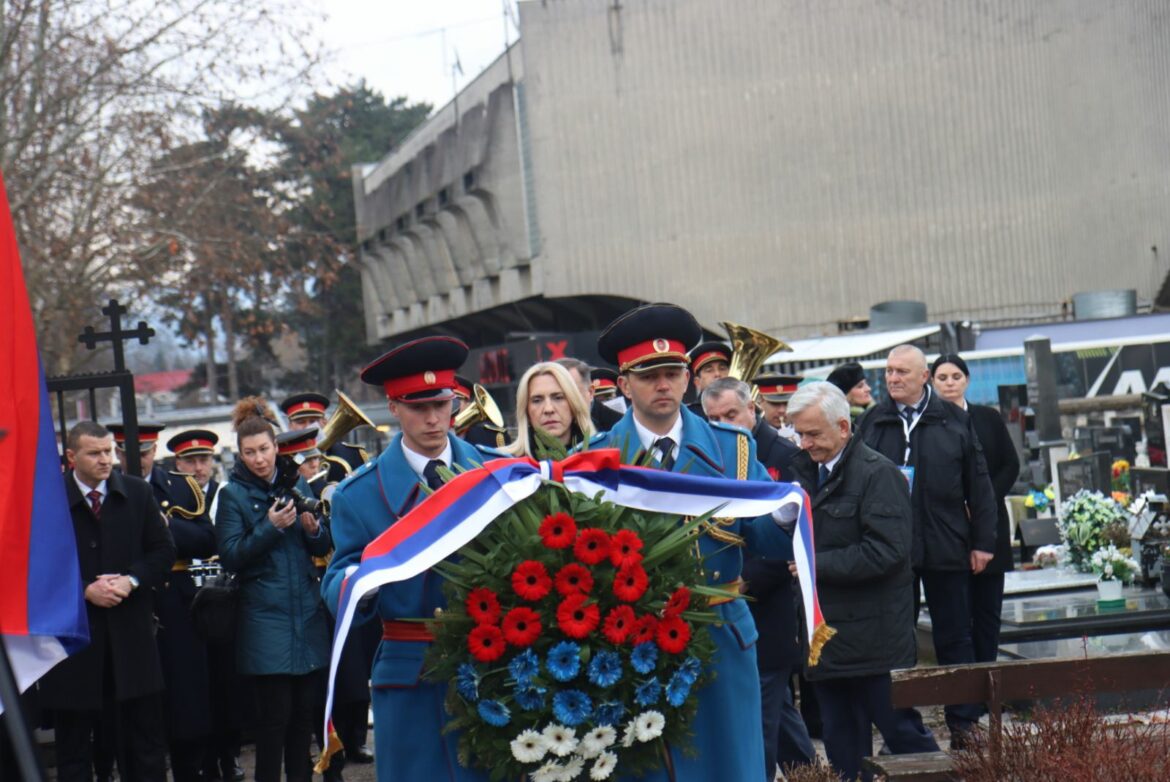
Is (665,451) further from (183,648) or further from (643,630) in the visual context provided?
(183,648)

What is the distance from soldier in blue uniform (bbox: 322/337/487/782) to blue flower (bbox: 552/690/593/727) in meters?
0.45

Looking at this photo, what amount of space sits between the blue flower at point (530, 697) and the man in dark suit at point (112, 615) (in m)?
4.42

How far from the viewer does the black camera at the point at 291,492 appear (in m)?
8.27

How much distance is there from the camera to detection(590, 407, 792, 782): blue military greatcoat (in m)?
5.18

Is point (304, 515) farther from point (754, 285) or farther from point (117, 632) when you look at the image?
Answer: point (754, 285)

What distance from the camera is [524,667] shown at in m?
4.59

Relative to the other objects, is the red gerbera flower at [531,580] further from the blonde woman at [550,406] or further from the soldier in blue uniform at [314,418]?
the soldier in blue uniform at [314,418]

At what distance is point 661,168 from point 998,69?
32.5 ft

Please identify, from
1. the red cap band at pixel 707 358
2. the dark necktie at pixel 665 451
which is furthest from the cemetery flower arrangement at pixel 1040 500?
the dark necktie at pixel 665 451

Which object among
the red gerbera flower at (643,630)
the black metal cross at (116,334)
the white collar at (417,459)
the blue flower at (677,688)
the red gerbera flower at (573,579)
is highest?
the black metal cross at (116,334)

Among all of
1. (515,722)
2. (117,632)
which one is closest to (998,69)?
(117,632)

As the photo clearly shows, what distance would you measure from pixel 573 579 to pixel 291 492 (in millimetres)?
3951

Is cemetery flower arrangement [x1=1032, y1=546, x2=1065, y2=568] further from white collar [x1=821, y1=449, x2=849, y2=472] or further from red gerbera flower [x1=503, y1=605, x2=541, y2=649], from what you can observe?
red gerbera flower [x1=503, y1=605, x2=541, y2=649]

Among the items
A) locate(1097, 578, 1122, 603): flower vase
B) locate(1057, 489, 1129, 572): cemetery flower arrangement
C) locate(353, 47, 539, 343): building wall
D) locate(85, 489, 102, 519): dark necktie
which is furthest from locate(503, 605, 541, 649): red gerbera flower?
locate(353, 47, 539, 343): building wall
